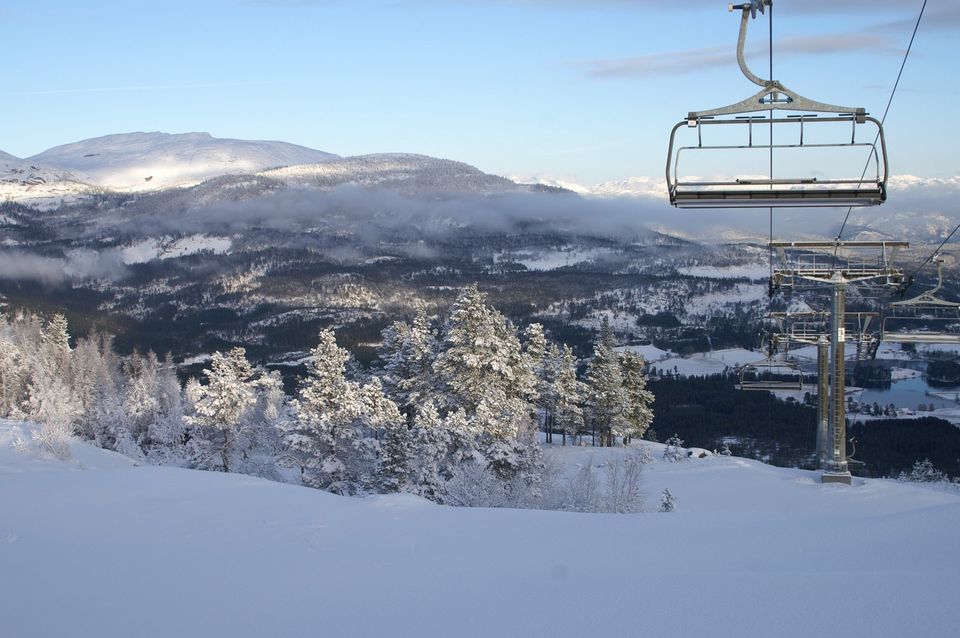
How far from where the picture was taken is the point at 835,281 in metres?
19.4

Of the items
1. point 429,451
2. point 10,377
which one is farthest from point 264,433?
point 429,451

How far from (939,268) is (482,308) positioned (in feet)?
66.4

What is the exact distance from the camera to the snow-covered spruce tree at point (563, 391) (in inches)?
1834

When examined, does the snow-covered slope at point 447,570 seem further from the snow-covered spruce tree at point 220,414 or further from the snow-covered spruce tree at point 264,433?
the snow-covered spruce tree at point 220,414

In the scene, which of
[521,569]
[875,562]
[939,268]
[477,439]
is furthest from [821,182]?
[477,439]

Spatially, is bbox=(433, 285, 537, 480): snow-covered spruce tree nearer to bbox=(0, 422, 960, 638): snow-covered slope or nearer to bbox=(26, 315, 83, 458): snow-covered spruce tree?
bbox=(26, 315, 83, 458): snow-covered spruce tree

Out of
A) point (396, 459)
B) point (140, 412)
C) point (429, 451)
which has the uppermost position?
point (429, 451)

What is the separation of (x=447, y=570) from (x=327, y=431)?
21.8m

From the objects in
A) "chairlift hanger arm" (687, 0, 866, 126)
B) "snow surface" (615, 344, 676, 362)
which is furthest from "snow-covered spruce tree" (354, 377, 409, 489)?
"snow surface" (615, 344, 676, 362)

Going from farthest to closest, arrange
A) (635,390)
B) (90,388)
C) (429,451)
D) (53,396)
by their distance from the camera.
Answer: (90,388), (635,390), (53,396), (429,451)

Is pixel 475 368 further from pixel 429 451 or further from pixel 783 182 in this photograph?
pixel 783 182

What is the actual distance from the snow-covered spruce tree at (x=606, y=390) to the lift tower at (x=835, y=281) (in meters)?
24.6

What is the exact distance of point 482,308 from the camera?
3441cm

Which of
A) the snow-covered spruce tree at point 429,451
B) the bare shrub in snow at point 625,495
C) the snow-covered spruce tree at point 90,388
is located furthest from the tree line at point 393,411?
the bare shrub in snow at point 625,495
